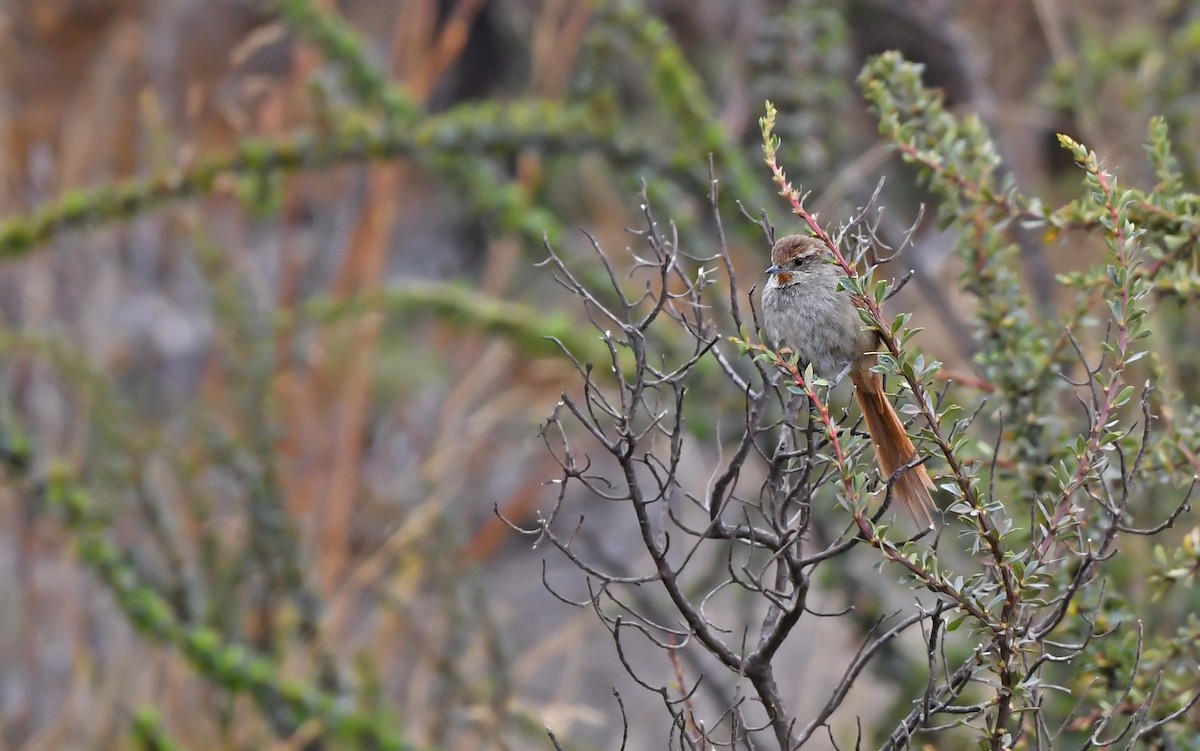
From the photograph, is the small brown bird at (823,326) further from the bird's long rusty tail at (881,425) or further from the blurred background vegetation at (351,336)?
the blurred background vegetation at (351,336)

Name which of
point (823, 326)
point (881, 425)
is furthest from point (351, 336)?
point (881, 425)

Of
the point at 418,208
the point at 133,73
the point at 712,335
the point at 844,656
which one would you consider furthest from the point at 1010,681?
the point at 418,208

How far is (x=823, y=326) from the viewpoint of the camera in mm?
2201

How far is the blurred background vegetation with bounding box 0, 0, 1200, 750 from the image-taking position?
11.7 feet

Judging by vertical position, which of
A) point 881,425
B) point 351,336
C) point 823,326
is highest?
point 351,336

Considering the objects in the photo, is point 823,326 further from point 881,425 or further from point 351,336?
point 351,336

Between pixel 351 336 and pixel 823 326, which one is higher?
pixel 351 336

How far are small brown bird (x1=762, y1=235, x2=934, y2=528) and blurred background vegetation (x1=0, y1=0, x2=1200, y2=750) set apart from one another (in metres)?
0.85

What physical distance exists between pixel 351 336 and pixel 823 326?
2.41 m

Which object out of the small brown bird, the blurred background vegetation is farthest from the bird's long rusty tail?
the blurred background vegetation

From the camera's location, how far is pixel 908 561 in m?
1.42

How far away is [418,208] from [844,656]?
4.55m

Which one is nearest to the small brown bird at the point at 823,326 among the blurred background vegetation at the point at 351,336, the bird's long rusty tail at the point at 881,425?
the bird's long rusty tail at the point at 881,425

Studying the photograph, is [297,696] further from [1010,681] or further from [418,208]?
[418,208]
